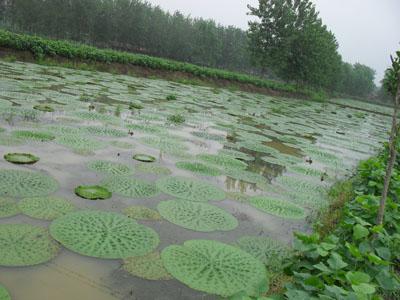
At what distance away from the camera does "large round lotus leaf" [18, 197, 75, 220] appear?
292cm

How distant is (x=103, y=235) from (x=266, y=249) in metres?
1.33

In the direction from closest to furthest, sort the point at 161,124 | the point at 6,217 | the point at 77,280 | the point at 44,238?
1. the point at 77,280
2. the point at 44,238
3. the point at 6,217
4. the point at 161,124

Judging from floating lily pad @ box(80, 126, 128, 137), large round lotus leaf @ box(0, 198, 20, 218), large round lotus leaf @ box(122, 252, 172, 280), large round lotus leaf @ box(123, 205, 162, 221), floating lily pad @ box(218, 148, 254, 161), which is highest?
floating lily pad @ box(80, 126, 128, 137)

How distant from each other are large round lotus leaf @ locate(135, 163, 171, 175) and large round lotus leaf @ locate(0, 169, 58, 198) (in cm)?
114

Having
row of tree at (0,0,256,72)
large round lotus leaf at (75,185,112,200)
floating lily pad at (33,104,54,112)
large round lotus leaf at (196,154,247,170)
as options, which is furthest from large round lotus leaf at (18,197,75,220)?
row of tree at (0,0,256,72)

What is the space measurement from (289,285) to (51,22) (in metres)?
42.4

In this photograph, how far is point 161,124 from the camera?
290 inches

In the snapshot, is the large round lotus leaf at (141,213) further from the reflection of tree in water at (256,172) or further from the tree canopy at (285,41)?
the tree canopy at (285,41)

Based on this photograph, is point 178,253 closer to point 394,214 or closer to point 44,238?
point 44,238

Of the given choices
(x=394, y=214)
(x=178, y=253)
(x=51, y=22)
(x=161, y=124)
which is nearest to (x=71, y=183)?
(x=178, y=253)

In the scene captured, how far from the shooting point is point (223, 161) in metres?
5.51

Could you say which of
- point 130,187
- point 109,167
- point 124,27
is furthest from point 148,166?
point 124,27

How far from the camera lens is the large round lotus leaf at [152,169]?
4469 mm

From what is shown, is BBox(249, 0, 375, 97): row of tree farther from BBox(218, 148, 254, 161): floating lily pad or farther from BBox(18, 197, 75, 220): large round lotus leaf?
BBox(18, 197, 75, 220): large round lotus leaf
